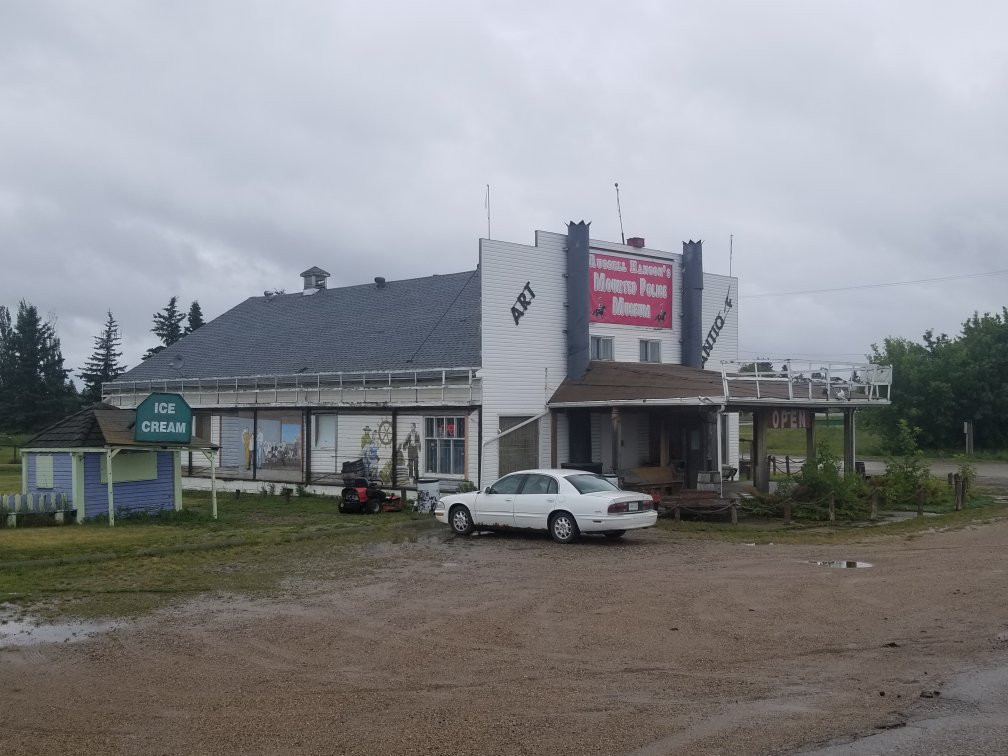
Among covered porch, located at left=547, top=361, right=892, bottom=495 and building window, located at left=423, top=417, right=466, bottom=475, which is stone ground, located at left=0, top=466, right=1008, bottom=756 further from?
building window, located at left=423, top=417, right=466, bottom=475

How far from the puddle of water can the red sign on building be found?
65.8 feet

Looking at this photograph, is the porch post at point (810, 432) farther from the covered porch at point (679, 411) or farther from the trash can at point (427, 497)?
the trash can at point (427, 497)

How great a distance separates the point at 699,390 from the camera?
24406 mm

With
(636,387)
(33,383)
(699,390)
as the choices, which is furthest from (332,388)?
(33,383)

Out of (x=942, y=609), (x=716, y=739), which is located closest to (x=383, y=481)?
(x=942, y=609)

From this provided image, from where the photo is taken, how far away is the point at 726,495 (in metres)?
26.5

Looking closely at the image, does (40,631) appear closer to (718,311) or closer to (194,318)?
(718,311)

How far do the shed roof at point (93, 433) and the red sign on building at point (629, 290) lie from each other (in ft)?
40.0

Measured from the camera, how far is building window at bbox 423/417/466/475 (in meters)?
27.7

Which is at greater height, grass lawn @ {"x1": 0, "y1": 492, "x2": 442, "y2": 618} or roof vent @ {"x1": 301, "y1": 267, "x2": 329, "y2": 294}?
roof vent @ {"x1": 301, "y1": 267, "x2": 329, "y2": 294}

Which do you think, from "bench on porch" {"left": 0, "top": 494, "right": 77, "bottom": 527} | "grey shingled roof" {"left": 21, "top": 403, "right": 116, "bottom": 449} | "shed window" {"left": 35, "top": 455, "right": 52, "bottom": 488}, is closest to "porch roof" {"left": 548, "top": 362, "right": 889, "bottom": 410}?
"grey shingled roof" {"left": 21, "top": 403, "right": 116, "bottom": 449}

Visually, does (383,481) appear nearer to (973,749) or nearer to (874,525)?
(874,525)

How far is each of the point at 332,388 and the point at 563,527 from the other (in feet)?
44.6

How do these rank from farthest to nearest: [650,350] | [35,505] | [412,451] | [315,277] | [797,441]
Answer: [797,441], [315,277], [650,350], [412,451], [35,505]
